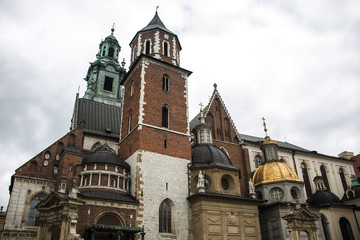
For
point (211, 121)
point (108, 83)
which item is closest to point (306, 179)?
point (211, 121)

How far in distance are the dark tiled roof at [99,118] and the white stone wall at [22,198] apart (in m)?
7.22

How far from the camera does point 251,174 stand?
31703 millimetres

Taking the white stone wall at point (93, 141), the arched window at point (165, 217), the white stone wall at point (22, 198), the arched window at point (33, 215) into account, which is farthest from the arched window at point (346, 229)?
the arched window at point (33, 215)

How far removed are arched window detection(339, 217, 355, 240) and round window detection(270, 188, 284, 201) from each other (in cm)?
751

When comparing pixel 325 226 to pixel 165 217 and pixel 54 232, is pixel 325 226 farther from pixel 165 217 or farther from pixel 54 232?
pixel 54 232

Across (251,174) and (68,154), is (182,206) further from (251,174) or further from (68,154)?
(251,174)

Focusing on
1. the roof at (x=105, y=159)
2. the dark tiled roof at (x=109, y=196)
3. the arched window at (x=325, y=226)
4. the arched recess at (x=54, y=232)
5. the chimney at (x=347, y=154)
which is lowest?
the arched recess at (x=54, y=232)

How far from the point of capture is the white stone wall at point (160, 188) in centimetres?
2130

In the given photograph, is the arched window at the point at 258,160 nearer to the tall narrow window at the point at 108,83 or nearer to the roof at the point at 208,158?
the roof at the point at 208,158

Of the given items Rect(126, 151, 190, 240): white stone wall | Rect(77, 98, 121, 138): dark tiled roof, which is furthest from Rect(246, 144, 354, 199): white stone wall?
Rect(77, 98, 121, 138): dark tiled roof

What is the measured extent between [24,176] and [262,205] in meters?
19.4

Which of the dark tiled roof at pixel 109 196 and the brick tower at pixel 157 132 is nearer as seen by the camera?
the dark tiled roof at pixel 109 196

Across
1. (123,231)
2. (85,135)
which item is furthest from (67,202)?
(85,135)

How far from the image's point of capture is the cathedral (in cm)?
2027
